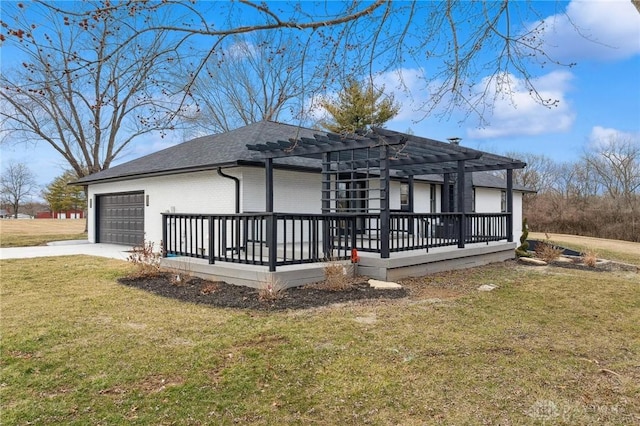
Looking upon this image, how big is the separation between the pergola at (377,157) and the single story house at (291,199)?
0.09 feet

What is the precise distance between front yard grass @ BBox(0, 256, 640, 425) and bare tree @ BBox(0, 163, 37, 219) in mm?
64051

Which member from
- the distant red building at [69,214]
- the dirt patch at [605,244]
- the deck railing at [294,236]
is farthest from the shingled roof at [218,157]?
the distant red building at [69,214]

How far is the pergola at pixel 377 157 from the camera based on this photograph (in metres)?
8.09

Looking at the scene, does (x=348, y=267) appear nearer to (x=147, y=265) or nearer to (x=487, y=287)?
(x=487, y=287)

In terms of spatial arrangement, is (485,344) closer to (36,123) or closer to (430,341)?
(430,341)

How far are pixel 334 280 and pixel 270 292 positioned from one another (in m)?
1.20

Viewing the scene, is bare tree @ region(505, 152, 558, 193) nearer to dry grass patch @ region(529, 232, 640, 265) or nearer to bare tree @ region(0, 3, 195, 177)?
dry grass patch @ region(529, 232, 640, 265)

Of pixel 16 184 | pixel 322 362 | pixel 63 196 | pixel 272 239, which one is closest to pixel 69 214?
pixel 63 196

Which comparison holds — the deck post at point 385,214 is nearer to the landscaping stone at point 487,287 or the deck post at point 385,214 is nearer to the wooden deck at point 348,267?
the wooden deck at point 348,267

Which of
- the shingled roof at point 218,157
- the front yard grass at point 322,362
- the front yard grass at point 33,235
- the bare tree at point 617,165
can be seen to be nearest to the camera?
the front yard grass at point 322,362

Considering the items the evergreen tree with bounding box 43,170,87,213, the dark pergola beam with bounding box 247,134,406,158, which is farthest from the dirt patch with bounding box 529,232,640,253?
the evergreen tree with bounding box 43,170,87,213

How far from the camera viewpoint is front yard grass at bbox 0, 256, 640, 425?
3049 millimetres

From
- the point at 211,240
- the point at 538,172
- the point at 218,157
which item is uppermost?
the point at 538,172

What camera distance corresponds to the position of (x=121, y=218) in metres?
15.9
